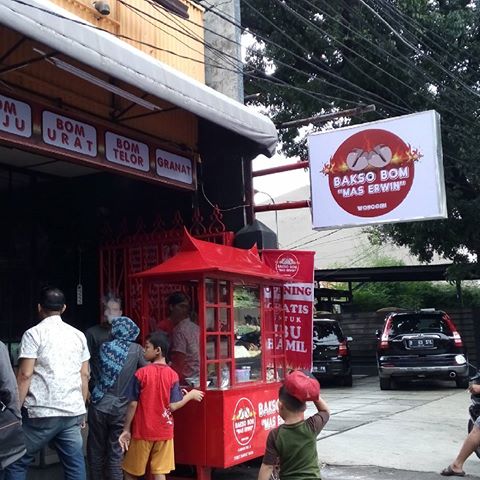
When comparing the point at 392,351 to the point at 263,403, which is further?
the point at 392,351

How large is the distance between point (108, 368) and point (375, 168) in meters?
4.07

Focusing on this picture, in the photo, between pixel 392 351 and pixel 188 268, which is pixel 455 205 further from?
pixel 188 268

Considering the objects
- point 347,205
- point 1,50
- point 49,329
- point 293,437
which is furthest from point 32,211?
point 293,437

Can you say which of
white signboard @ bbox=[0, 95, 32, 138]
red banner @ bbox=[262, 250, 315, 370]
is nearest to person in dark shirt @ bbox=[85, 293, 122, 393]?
white signboard @ bbox=[0, 95, 32, 138]

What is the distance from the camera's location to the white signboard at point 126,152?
257 inches

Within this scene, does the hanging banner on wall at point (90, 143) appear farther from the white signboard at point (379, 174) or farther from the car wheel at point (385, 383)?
Result: the car wheel at point (385, 383)

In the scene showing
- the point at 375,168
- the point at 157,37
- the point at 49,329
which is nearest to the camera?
the point at 49,329

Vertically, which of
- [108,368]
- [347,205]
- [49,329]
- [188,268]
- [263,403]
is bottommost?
[263,403]

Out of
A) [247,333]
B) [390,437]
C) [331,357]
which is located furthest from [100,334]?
[331,357]

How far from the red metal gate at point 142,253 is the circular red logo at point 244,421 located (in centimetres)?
157

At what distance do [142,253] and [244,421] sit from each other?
2.46 metres

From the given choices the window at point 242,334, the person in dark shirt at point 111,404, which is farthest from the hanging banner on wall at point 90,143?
the person in dark shirt at point 111,404

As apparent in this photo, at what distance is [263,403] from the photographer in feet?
22.4

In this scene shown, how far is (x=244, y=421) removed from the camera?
21.1ft
